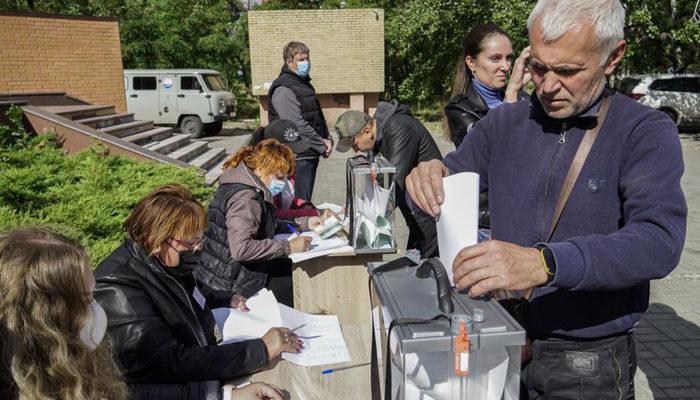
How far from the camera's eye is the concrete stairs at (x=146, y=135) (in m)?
11.3

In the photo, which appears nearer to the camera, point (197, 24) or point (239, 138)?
point (239, 138)

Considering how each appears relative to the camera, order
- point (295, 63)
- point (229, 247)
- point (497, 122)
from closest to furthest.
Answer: point (497, 122)
point (229, 247)
point (295, 63)

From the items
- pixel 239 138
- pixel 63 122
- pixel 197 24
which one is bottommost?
pixel 239 138

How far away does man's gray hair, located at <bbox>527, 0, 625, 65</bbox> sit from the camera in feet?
4.35

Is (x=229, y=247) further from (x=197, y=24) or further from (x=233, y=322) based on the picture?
(x=197, y=24)

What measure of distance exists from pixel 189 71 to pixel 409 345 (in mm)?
18073

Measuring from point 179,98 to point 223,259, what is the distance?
15.2 meters

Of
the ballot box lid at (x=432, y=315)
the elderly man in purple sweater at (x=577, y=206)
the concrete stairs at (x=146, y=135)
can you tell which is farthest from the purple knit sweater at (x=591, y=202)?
the concrete stairs at (x=146, y=135)

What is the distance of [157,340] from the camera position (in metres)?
2.19

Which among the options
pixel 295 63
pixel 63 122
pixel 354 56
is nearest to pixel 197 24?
pixel 354 56

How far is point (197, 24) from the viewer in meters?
24.8

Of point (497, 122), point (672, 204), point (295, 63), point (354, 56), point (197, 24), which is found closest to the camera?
point (672, 204)

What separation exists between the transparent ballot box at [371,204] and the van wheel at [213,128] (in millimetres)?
16334

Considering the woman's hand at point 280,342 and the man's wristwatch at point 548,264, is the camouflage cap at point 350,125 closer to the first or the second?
the woman's hand at point 280,342
